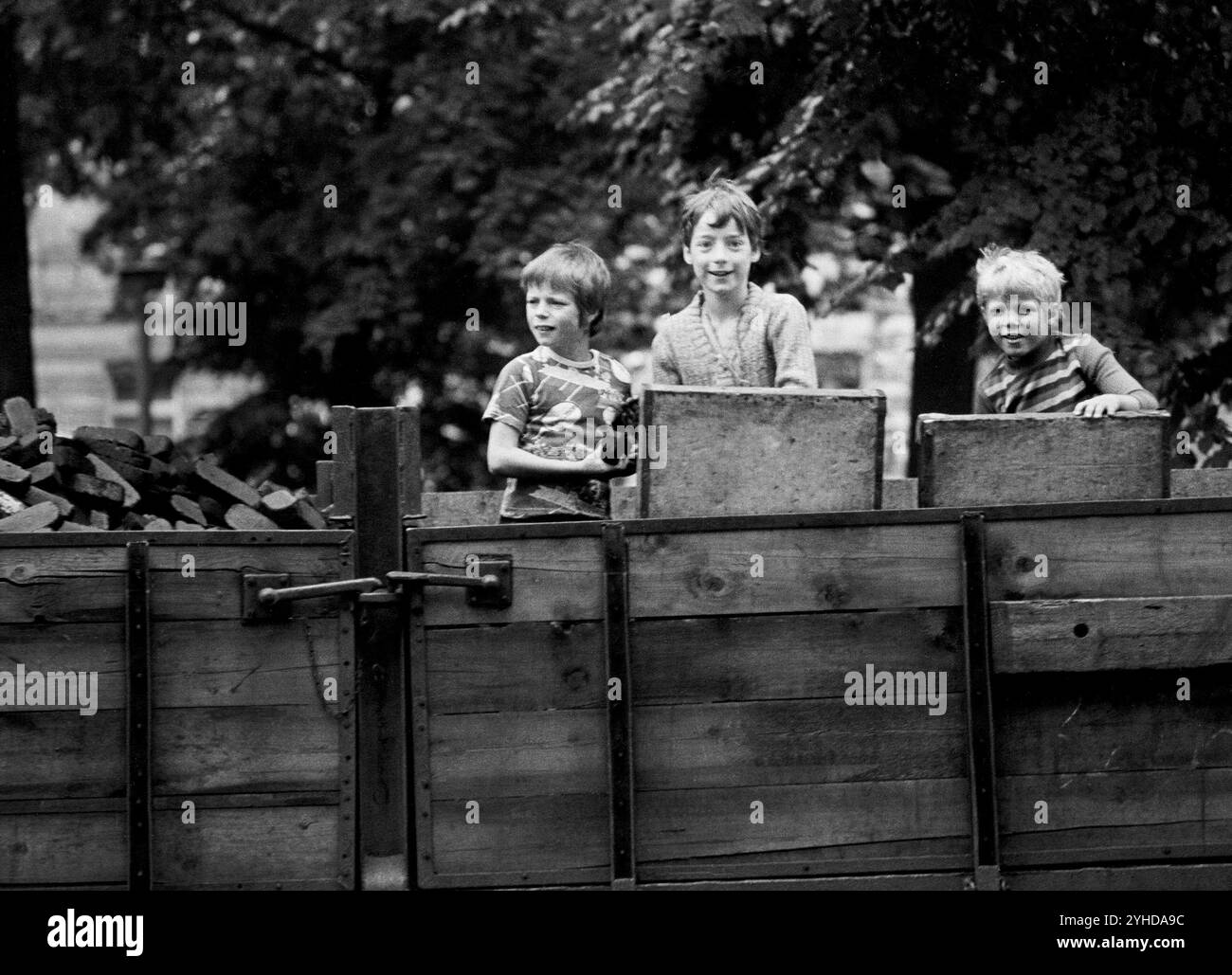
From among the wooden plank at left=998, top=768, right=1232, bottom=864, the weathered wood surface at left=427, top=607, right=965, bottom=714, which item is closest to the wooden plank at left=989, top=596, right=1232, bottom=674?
the weathered wood surface at left=427, top=607, right=965, bottom=714

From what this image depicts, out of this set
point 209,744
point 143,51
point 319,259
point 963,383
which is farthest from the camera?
point 319,259

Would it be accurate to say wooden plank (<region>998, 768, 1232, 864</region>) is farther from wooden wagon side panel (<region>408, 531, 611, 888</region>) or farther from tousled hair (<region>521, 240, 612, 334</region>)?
tousled hair (<region>521, 240, 612, 334</region>)

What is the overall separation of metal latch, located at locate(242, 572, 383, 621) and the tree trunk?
683 cm

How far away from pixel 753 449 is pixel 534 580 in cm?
57

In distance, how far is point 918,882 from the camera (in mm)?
3734

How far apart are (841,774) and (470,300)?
10.7m

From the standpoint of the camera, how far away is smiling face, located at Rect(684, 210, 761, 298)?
4566mm

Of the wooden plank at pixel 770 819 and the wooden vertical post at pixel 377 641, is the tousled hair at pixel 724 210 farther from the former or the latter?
the wooden plank at pixel 770 819

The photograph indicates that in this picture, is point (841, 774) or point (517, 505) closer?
point (841, 774)

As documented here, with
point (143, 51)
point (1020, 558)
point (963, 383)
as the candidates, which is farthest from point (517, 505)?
point (143, 51)

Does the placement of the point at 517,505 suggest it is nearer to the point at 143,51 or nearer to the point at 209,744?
the point at 209,744

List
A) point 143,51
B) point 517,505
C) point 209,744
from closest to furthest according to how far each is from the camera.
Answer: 1. point 209,744
2. point 517,505
3. point 143,51

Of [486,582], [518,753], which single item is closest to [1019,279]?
[486,582]

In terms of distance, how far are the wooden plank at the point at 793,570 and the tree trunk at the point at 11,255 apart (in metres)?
7.15
